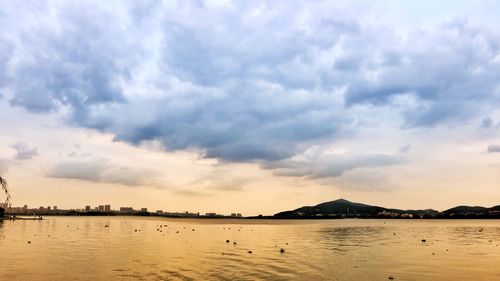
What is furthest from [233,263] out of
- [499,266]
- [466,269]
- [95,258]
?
[499,266]

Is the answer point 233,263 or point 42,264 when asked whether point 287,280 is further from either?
point 42,264

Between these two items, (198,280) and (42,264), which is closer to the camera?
(198,280)

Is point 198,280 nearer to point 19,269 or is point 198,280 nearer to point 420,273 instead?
point 19,269

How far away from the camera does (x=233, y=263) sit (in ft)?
159

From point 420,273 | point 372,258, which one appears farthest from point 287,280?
point 372,258

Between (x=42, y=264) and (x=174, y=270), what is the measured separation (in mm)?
15549

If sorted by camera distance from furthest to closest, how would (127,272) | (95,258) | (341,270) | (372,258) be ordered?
(372,258) < (95,258) < (341,270) < (127,272)

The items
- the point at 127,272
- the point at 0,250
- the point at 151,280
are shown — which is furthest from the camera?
the point at 0,250

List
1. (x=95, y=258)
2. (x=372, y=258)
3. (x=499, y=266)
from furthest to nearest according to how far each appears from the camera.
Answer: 1. (x=372, y=258)
2. (x=95, y=258)
3. (x=499, y=266)

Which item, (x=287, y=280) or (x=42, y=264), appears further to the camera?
(x=42, y=264)

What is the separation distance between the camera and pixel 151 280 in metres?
36.0

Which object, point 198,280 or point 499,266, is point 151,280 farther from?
point 499,266

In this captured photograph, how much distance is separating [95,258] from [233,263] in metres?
17.3

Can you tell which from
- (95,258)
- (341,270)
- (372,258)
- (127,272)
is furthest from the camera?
(372,258)
